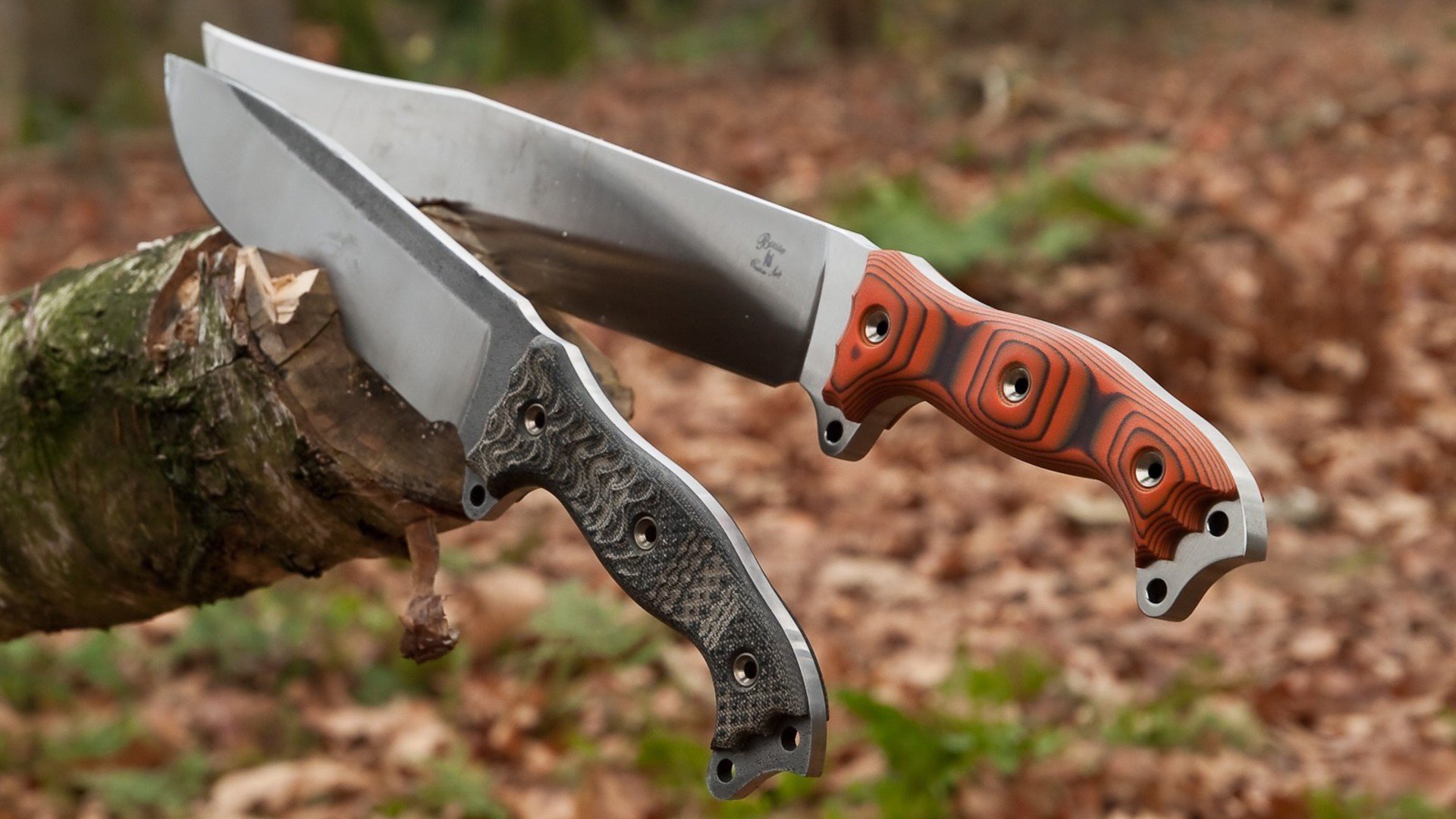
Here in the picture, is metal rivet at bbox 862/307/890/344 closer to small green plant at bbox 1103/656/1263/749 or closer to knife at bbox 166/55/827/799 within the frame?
knife at bbox 166/55/827/799

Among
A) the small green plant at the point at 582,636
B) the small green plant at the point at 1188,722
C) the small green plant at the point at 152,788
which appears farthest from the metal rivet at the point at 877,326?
the small green plant at the point at 152,788

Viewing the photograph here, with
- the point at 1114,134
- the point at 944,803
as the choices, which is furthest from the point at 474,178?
the point at 1114,134

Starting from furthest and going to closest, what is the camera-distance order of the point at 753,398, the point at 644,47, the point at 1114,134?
the point at 644,47, the point at 1114,134, the point at 753,398

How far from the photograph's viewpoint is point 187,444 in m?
1.75

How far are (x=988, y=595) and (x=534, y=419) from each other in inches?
119

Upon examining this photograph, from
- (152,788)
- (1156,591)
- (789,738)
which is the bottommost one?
(152,788)

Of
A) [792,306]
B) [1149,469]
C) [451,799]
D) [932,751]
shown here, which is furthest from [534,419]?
[451,799]

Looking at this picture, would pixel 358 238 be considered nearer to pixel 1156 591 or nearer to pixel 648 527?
pixel 648 527

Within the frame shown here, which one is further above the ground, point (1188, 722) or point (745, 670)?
point (745, 670)

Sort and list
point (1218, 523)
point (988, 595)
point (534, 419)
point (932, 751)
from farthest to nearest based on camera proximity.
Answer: point (988, 595) < point (932, 751) < point (534, 419) < point (1218, 523)

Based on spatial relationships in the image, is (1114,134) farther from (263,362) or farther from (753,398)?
(263,362)

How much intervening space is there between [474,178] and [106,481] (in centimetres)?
66

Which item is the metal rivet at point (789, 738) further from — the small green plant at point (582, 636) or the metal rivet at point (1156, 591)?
the small green plant at point (582, 636)

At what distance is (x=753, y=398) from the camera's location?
5930 millimetres
